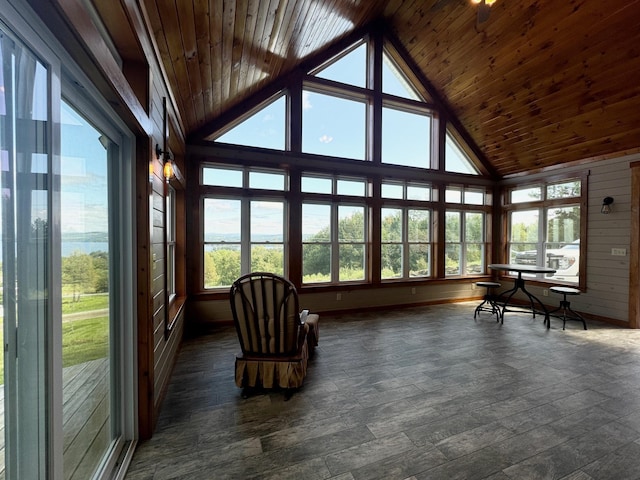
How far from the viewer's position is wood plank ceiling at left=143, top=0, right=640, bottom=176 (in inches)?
108

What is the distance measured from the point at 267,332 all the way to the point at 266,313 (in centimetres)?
19

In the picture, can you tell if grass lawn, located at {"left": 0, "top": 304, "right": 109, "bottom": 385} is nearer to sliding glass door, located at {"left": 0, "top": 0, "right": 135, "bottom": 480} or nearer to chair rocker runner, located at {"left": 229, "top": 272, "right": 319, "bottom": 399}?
sliding glass door, located at {"left": 0, "top": 0, "right": 135, "bottom": 480}

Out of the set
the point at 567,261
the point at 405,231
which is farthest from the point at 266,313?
the point at 567,261

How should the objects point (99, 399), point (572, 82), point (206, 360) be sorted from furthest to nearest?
point (572, 82) < point (206, 360) < point (99, 399)

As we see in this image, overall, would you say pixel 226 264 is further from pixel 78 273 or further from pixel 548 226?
pixel 548 226

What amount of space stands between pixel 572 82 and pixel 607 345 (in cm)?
386

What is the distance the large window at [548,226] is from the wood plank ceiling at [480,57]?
633 mm

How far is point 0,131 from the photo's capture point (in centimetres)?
81

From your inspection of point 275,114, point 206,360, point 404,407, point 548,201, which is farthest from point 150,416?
point 548,201

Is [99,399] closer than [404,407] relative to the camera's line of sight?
Yes

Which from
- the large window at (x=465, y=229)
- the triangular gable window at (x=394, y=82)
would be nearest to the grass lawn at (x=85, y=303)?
the triangular gable window at (x=394, y=82)

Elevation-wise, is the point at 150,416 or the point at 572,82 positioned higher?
the point at 572,82

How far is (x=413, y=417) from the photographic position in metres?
2.21

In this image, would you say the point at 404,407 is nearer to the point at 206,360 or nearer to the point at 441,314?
the point at 206,360
